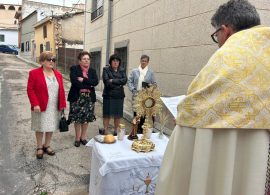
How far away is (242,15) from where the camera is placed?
1478 millimetres

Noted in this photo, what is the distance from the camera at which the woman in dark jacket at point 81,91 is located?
5023mm

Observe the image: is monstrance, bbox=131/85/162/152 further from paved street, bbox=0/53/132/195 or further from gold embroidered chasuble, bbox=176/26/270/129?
gold embroidered chasuble, bbox=176/26/270/129

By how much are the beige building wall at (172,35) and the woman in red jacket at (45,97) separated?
230 centimetres

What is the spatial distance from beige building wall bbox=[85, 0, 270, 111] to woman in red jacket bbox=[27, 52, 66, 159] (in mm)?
2304

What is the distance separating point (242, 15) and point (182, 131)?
2.11 feet

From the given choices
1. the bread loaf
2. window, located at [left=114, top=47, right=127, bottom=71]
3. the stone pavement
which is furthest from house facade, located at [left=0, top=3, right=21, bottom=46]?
the bread loaf

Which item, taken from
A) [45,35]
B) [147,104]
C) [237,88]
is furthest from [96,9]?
[45,35]

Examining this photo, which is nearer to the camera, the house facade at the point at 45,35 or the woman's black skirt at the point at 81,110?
the woman's black skirt at the point at 81,110

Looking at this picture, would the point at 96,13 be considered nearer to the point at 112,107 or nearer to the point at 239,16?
the point at 112,107

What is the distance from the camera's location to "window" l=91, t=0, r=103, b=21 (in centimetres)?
1202

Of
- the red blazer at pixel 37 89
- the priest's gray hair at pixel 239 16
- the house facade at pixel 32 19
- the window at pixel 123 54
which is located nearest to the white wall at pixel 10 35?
the house facade at pixel 32 19

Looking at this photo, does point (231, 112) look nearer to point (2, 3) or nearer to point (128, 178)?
point (128, 178)

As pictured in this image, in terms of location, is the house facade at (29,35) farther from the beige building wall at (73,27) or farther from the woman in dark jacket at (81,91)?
the woman in dark jacket at (81,91)

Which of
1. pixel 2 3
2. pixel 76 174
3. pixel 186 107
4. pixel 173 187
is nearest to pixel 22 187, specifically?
pixel 76 174
